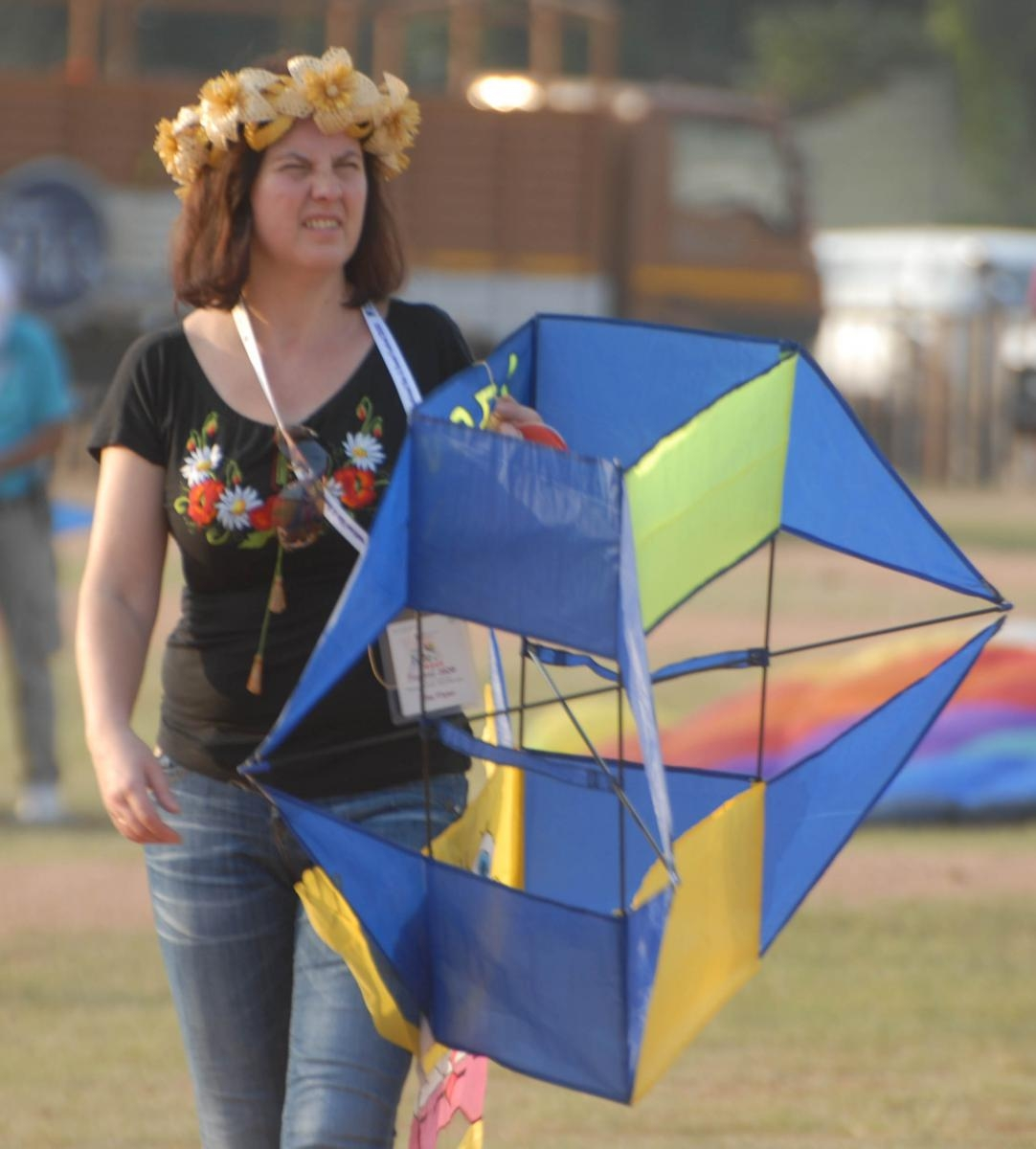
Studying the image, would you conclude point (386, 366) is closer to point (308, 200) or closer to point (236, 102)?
point (308, 200)

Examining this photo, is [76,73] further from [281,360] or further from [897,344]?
[281,360]

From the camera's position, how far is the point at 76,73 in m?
19.5

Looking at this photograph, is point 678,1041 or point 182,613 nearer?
point 678,1041

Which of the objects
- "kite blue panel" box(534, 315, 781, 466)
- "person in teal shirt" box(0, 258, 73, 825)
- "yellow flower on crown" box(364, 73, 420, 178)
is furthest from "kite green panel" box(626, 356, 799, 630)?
"person in teal shirt" box(0, 258, 73, 825)

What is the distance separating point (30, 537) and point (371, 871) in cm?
546

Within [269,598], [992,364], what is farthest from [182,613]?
[992,364]

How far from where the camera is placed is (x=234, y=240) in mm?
2988

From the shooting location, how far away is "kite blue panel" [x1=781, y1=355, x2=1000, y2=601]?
301cm

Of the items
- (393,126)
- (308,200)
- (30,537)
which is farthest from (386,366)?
(30,537)

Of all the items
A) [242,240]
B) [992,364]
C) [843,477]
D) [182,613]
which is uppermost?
[242,240]

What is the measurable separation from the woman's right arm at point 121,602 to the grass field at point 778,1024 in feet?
5.95

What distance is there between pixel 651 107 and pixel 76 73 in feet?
16.0

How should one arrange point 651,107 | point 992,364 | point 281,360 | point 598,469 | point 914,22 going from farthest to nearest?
point 914,22
point 992,364
point 651,107
point 281,360
point 598,469

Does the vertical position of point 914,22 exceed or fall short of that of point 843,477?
it exceeds it
